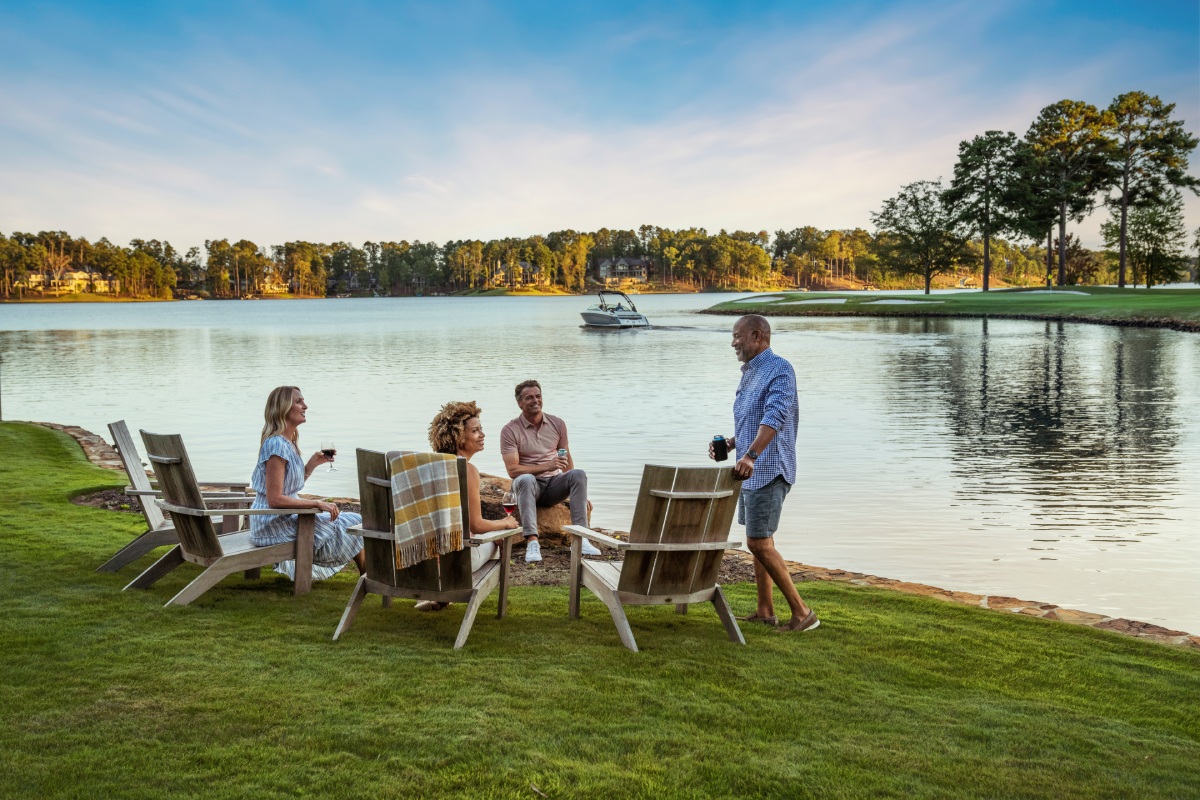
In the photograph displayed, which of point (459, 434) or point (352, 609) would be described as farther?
point (459, 434)

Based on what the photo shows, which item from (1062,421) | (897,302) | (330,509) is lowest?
(1062,421)

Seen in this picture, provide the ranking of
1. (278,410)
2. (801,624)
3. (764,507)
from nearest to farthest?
1. (764,507)
2. (801,624)
3. (278,410)

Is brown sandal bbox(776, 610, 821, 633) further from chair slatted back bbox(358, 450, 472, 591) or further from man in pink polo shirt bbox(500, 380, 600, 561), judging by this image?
man in pink polo shirt bbox(500, 380, 600, 561)

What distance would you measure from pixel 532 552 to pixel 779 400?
3269 millimetres

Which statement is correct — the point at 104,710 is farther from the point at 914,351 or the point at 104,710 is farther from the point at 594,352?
the point at 594,352

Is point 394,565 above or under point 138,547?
above

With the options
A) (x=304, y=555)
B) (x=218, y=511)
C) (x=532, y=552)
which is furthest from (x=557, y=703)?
(x=532, y=552)

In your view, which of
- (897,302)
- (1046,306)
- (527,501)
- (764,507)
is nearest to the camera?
(764,507)

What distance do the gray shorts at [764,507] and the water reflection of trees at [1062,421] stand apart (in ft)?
22.4

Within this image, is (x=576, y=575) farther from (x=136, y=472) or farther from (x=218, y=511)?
(x=136, y=472)

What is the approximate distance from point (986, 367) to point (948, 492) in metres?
21.7

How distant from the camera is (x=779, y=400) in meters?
5.86

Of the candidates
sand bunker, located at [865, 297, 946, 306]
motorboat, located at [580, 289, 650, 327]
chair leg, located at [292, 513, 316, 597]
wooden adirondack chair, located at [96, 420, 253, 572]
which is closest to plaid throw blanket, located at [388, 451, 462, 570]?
chair leg, located at [292, 513, 316, 597]

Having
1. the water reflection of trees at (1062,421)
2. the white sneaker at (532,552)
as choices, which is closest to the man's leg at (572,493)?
the white sneaker at (532,552)
